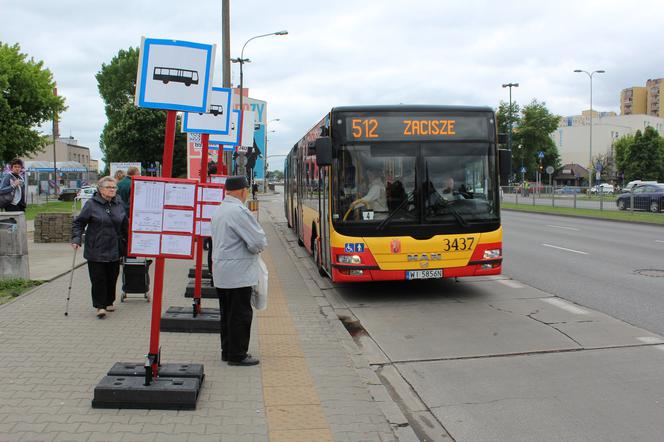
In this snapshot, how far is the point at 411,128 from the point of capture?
931 centimetres

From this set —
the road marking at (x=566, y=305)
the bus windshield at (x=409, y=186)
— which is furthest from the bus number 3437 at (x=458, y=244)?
the road marking at (x=566, y=305)

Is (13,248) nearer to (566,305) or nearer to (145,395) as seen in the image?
(145,395)

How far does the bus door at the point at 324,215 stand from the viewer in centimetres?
960

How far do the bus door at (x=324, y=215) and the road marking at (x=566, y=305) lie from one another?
11.0ft

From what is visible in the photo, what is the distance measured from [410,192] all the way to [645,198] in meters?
25.4

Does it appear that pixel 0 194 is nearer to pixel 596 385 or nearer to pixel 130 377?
pixel 130 377

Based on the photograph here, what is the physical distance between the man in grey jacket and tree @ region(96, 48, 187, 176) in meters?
41.0

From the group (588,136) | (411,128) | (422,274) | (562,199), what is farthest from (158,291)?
(588,136)

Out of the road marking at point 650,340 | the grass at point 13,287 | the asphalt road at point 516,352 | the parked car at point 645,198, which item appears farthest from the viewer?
the parked car at point 645,198

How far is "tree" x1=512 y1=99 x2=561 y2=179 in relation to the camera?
85125 millimetres

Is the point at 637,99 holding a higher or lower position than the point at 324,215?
higher

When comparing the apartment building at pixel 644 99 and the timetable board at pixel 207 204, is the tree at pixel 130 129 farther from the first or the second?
the apartment building at pixel 644 99

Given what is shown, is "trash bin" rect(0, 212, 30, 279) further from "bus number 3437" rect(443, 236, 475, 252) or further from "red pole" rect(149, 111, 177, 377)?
"bus number 3437" rect(443, 236, 475, 252)

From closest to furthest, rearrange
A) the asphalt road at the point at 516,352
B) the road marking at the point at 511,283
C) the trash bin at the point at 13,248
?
the asphalt road at the point at 516,352, the trash bin at the point at 13,248, the road marking at the point at 511,283
